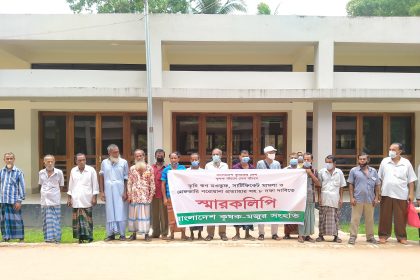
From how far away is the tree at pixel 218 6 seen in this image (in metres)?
17.6

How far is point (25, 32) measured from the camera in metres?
11.8

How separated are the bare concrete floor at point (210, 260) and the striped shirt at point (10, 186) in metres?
0.72

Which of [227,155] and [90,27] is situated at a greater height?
[90,27]

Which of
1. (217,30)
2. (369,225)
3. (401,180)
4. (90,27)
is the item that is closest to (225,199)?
(369,225)

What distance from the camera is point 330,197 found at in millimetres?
7176

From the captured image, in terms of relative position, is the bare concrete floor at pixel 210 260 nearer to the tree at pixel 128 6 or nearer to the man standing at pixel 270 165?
the man standing at pixel 270 165

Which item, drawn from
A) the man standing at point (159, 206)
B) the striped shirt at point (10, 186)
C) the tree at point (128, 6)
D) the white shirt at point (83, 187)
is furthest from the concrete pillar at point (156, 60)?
the tree at point (128, 6)

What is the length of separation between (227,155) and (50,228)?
7875 millimetres

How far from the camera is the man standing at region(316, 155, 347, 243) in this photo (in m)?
7.18

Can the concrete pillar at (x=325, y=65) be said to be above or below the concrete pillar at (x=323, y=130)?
above

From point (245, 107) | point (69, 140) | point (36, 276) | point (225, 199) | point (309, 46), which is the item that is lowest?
point (36, 276)

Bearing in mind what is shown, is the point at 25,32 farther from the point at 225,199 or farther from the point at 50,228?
the point at 225,199

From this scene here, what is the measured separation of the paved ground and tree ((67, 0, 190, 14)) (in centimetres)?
1799

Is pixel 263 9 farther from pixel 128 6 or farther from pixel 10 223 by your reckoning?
pixel 10 223
